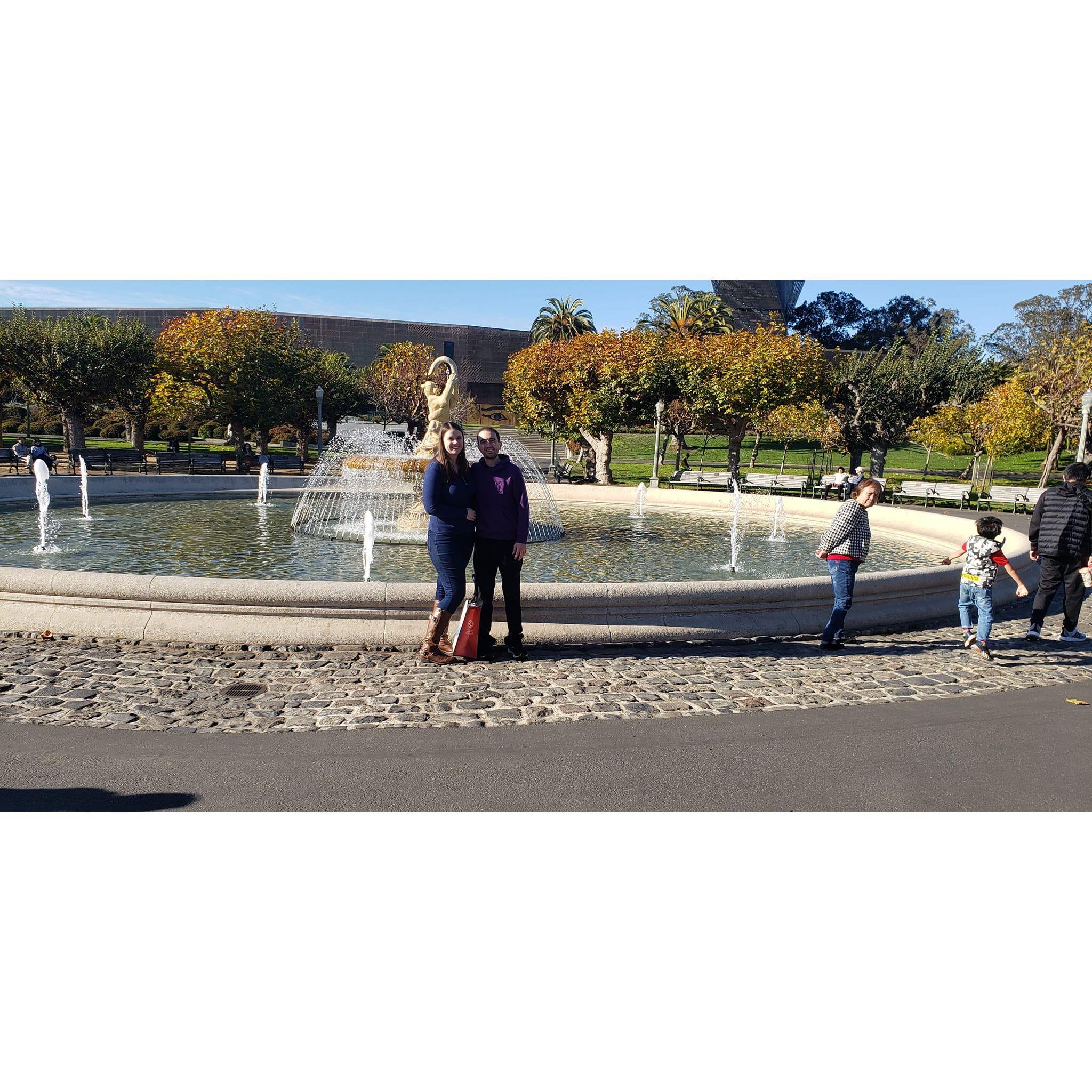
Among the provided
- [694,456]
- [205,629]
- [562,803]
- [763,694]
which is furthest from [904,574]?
[694,456]

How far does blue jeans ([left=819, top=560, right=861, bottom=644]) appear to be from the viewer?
24.9 feet

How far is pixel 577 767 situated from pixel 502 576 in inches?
101

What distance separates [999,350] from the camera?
228 feet

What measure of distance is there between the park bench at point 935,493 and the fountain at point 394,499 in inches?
580

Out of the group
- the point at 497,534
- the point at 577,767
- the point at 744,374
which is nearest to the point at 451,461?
the point at 497,534

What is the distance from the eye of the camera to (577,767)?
15.2ft

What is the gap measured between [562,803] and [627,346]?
29841mm

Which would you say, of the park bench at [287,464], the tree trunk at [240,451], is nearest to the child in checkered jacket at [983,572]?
the park bench at [287,464]

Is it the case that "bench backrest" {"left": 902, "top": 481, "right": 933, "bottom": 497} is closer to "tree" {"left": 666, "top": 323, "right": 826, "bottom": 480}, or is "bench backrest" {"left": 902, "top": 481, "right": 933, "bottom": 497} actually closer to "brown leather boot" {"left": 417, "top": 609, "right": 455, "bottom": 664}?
"tree" {"left": 666, "top": 323, "right": 826, "bottom": 480}

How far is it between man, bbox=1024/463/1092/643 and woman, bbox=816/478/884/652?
230 cm

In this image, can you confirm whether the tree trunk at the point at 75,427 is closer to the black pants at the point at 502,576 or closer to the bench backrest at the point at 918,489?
the bench backrest at the point at 918,489

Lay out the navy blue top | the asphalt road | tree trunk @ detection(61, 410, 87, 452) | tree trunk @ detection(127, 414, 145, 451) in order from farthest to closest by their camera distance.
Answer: tree trunk @ detection(127, 414, 145, 451) < tree trunk @ detection(61, 410, 87, 452) < the navy blue top < the asphalt road

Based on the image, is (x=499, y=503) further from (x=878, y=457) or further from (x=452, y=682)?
(x=878, y=457)

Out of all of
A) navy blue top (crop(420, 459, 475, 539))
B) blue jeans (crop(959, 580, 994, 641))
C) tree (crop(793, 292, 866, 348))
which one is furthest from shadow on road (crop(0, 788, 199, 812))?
tree (crop(793, 292, 866, 348))
